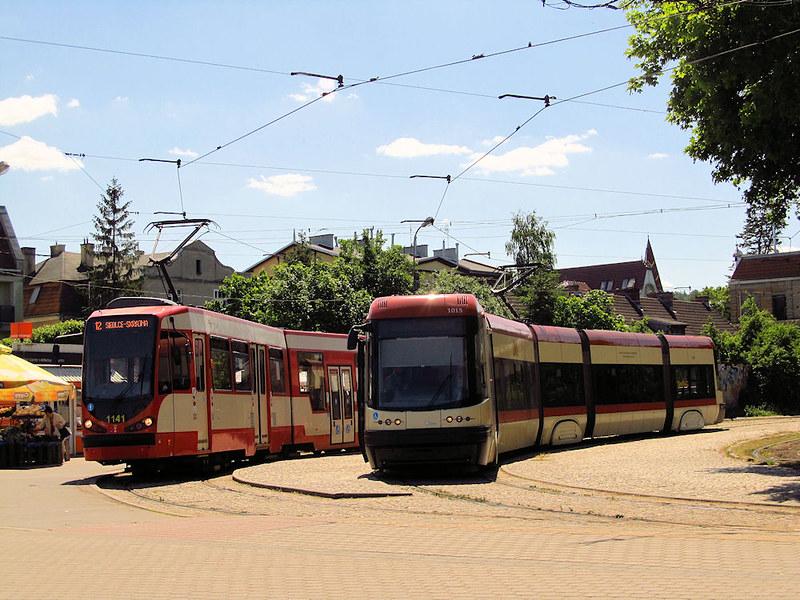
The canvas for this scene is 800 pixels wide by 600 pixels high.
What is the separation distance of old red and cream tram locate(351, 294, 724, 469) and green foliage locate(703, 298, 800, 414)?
2502cm

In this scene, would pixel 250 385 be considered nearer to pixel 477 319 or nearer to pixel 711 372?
pixel 477 319

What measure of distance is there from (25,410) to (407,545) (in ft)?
72.9

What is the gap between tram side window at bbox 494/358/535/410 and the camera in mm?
21484

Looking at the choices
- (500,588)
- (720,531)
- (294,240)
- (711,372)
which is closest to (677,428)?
(711,372)

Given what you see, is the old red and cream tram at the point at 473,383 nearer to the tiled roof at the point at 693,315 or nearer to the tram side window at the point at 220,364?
the tram side window at the point at 220,364

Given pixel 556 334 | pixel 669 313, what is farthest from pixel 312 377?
pixel 669 313

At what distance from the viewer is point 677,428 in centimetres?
3488

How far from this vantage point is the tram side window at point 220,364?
2211 cm

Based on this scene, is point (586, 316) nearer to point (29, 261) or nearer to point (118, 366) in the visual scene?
point (29, 261)

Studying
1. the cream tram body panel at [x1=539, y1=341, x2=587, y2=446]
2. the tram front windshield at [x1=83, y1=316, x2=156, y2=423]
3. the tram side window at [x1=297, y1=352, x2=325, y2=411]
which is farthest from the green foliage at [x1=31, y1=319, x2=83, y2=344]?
the tram front windshield at [x1=83, y1=316, x2=156, y2=423]

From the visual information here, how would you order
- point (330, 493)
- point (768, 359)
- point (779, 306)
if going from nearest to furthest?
point (330, 493), point (768, 359), point (779, 306)

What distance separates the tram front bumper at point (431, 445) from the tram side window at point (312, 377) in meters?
9.00

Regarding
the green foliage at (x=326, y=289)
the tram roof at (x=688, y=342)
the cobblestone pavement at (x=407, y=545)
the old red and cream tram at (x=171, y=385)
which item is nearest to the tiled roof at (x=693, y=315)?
the green foliage at (x=326, y=289)

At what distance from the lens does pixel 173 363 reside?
Result: 20750 millimetres
